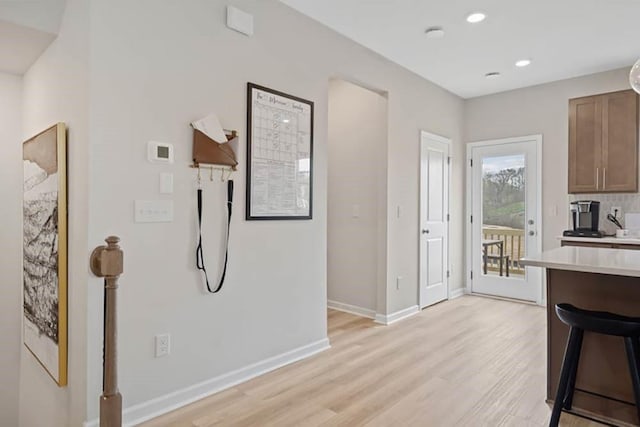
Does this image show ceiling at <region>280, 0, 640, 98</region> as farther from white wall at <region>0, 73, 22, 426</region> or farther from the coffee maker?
white wall at <region>0, 73, 22, 426</region>

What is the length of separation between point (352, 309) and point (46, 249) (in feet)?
10.0

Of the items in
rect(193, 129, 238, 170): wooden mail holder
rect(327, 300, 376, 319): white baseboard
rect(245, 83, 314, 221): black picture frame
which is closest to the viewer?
rect(193, 129, 238, 170): wooden mail holder

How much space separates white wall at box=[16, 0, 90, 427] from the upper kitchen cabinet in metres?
4.73

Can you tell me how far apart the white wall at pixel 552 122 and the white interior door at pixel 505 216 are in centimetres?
10

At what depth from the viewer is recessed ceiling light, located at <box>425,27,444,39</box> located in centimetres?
341

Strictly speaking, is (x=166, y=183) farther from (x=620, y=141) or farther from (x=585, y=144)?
Answer: (x=620, y=141)

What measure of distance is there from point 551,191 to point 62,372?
520cm

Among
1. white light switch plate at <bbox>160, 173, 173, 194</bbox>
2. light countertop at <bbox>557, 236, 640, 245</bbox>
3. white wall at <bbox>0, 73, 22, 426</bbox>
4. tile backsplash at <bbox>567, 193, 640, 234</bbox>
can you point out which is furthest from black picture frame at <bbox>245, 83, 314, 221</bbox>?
tile backsplash at <bbox>567, 193, 640, 234</bbox>

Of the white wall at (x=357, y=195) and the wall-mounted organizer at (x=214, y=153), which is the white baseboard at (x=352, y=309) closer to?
the white wall at (x=357, y=195)

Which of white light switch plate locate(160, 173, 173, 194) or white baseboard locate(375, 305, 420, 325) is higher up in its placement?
white light switch plate locate(160, 173, 173, 194)

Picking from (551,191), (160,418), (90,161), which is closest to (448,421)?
(160,418)

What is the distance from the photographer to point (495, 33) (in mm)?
3498

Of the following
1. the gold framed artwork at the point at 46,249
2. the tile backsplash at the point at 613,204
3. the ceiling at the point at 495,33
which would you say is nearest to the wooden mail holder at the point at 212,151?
the gold framed artwork at the point at 46,249

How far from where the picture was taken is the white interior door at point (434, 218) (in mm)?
4695
